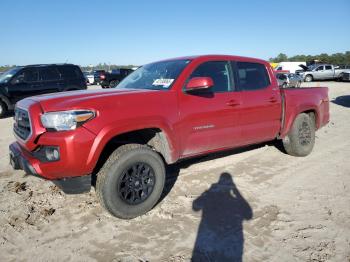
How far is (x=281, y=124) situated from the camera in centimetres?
543

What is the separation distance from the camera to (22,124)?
145 inches

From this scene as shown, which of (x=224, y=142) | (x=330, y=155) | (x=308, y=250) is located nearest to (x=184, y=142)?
(x=224, y=142)

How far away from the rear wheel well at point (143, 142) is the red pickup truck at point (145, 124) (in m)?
0.01

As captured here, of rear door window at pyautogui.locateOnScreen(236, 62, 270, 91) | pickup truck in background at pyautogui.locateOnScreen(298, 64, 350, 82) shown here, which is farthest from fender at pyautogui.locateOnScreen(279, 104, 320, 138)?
pickup truck in background at pyautogui.locateOnScreen(298, 64, 350, 82)

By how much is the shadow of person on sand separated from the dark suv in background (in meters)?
9.50

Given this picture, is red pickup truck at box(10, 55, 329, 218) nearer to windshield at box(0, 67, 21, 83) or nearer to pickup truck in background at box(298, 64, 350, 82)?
windshield at box(0, 67, 21, 83)

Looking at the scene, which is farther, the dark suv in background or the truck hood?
the dark suv in background

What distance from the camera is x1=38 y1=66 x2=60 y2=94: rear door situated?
39.7 ft

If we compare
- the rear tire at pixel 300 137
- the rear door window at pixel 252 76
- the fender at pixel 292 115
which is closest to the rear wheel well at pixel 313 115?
the rear tire at pixel 300 137

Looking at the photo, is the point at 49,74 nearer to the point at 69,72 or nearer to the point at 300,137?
the point at 69,72

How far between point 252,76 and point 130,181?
2678 mm

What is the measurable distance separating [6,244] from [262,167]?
3.83 metres

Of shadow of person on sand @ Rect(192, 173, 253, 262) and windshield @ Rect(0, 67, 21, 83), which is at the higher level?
windshield @ Rect(0, 67, 21, 83)

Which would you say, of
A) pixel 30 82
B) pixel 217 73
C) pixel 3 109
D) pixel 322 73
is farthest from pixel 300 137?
pixel 322 73
